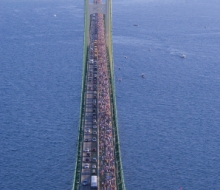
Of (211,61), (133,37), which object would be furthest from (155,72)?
(133,37)

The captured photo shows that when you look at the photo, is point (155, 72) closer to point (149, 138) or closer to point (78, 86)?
point (78, 86)

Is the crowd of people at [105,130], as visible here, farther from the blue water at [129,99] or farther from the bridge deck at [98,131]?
the blue water at [129,99]

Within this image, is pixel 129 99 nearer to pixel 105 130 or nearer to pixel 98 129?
pixel 98 129

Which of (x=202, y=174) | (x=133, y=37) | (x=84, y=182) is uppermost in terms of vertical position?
(x=133, y=37)

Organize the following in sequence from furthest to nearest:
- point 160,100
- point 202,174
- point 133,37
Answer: point 133,37 → point 160,100 → point 202,174

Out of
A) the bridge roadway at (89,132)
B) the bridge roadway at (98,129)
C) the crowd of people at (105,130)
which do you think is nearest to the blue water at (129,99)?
the bridge roadway at (89,132)

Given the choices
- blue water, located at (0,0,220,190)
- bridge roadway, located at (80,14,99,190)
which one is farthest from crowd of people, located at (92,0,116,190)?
blue water, located at (0,0,220,190)

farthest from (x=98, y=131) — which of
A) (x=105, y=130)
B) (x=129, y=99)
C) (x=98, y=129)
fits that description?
(x=129, y=99)
